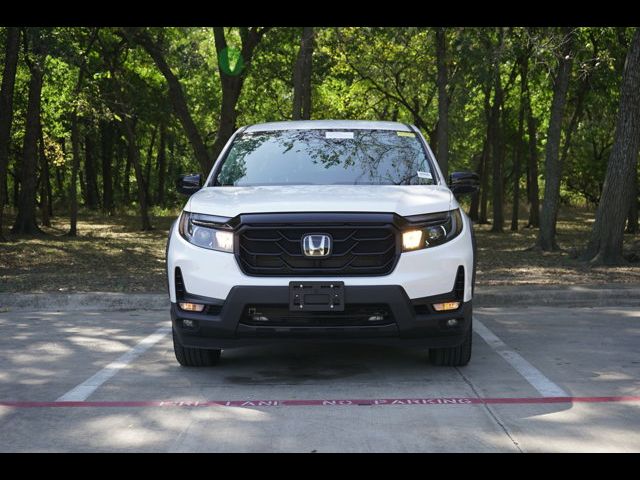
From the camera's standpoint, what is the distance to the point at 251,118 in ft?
162

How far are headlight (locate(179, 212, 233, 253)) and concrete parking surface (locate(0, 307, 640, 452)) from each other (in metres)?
1.01

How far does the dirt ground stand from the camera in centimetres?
1327

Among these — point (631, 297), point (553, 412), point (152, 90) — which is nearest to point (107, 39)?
point (152, 90)

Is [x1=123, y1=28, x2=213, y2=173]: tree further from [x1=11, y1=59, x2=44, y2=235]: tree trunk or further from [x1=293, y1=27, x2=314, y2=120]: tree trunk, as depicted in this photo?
[x1=293, y1=27, x2=314, y2=120]: tree trunk

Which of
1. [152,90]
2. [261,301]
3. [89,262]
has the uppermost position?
[152,90]

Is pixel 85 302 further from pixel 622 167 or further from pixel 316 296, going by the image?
pixel 622 167

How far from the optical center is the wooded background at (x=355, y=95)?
19547 mm

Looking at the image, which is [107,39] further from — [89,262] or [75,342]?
[75,342]

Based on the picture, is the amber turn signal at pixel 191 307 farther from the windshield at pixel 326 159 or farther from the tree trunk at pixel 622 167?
the tree trunk at pixel 622 167

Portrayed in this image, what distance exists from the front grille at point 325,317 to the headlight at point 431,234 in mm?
488

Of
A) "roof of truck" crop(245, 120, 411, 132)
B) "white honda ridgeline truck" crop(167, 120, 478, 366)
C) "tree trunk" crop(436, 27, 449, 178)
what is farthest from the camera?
"tree trunk" crop(436, 27, 449, 178)

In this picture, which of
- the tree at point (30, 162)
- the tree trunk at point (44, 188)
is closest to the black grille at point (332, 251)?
the tree at point (30, 162)

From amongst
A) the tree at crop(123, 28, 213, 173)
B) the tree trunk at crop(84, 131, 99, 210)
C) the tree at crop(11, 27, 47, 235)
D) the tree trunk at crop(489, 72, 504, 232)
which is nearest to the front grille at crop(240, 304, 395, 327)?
the tree at crop(123, 28, 213, 173)
